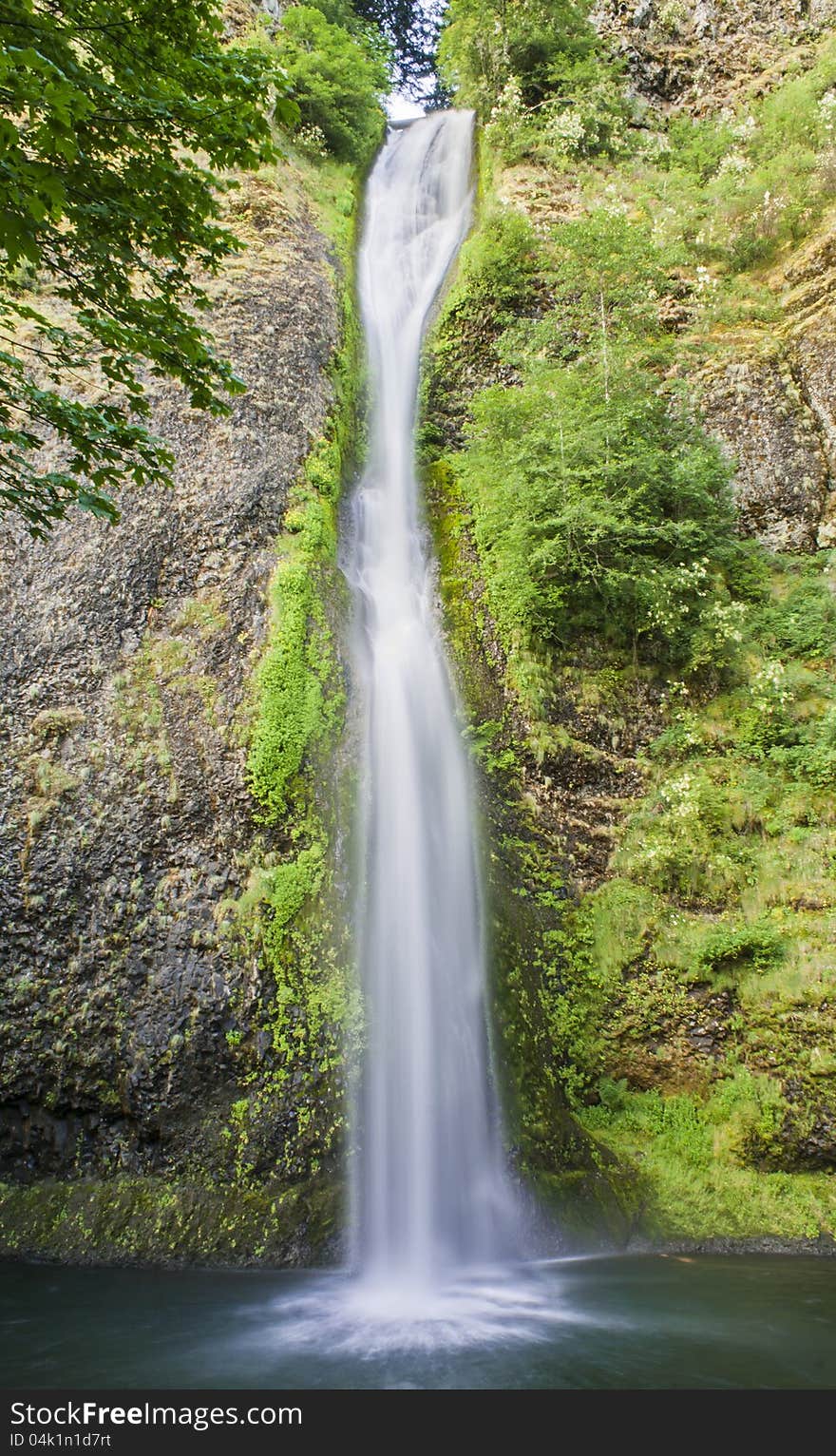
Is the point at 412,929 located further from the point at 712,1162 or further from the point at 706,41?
the point at 706,41

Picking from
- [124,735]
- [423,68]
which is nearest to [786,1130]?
[124,735]

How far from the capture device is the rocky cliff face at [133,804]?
6.21 metres

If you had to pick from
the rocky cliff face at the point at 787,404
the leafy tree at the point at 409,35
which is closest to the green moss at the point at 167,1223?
the rocky cliff face at the point at 787,404

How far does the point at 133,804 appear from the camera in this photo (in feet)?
23.3

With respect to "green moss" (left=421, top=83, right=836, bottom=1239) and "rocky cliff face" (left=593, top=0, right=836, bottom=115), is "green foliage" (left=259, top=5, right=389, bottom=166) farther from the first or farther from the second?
"green moss" (left=421, top=83, right=836, bottom=1239)

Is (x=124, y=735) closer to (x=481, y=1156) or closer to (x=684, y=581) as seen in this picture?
(x=481, y=1156)

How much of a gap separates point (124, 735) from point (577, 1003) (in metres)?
5.13

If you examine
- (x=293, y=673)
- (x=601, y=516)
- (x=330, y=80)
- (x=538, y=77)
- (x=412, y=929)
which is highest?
(x=538, y=77)

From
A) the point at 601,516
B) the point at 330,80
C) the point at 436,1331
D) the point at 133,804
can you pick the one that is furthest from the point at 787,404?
the point at 330,80

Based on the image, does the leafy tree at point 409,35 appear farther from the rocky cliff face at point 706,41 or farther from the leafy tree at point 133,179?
the leafy tree at point 133,179

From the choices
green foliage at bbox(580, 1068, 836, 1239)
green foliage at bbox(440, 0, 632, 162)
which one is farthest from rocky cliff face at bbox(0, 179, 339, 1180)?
green foliage at bbox(440, 0, 632, 162)

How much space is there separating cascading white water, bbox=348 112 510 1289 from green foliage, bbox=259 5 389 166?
6.84 m

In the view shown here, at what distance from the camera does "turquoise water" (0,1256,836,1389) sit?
402 cm

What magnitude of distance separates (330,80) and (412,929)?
16.9 metres
